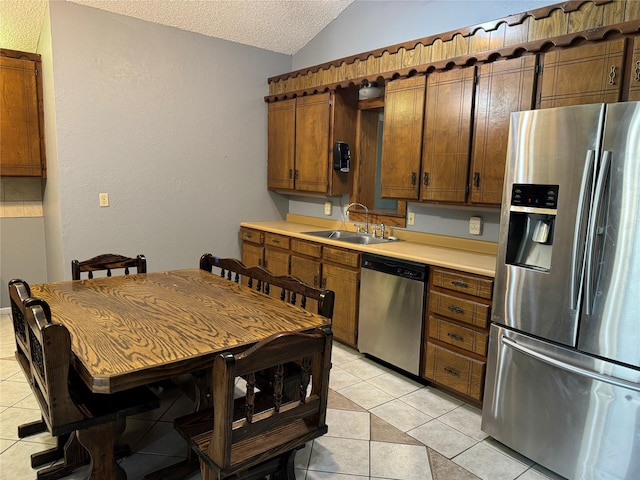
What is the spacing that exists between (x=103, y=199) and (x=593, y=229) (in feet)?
11.8

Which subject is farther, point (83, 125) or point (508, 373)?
point (83, 125)

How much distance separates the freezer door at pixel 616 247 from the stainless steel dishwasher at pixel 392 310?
43.0 inches

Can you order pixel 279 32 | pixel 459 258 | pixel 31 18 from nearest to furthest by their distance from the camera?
1. pixel 459 258
2. pixel 31 18
3. pixel 279 32

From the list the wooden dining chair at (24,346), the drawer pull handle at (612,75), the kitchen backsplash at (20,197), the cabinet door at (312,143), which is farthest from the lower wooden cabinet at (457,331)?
the kitchen backsplash at (20,197)

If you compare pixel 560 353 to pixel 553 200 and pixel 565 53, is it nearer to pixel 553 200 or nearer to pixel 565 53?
pixel 553 200

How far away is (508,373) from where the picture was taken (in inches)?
88.1

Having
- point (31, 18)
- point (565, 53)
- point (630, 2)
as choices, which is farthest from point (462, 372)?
point (31, 18)

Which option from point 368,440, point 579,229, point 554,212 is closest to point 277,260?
point 368,440

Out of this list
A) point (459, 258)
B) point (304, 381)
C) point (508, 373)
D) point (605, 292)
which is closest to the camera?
point (304, 381)

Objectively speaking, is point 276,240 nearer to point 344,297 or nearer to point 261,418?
point 344,297

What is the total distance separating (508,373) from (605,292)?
0.66 metres

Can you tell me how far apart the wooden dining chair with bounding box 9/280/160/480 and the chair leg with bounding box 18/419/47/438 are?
448 millimetres

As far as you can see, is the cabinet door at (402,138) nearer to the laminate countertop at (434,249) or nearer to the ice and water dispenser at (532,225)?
the laminate countertop at (434,249)

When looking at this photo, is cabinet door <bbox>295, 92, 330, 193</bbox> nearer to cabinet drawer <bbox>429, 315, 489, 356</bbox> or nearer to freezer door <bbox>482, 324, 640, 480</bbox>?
cabinet drawer <bbox>429, 315, 489, 356</bbox>
